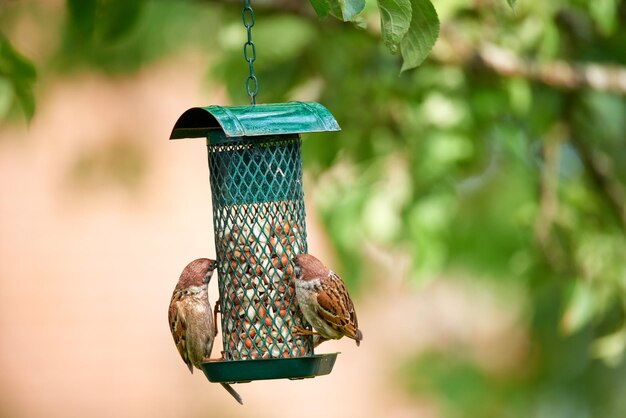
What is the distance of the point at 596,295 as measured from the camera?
670cm

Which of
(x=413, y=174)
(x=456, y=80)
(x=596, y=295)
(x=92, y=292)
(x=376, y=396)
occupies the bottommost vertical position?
(x=376, y=396)

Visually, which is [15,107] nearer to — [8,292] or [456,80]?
[456,80]

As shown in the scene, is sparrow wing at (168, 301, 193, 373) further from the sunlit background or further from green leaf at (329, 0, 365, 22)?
green leaf at (329, 0, 365, 22)

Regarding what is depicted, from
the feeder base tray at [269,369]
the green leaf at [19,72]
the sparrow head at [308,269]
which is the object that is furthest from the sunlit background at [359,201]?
the feeder base tray at [269,369]

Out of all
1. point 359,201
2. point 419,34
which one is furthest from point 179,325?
point 359,201

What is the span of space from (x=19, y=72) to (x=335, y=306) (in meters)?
1.62

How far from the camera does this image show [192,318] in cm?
427

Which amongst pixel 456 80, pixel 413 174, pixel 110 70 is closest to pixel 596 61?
pixel 456 80

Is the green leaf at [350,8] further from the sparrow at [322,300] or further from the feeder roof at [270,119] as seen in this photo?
the sparrow at [322,300]

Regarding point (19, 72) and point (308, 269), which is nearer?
point (308, 269)

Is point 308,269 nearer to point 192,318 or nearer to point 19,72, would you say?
point 192,318

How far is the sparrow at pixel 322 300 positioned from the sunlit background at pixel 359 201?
1180 millimetres

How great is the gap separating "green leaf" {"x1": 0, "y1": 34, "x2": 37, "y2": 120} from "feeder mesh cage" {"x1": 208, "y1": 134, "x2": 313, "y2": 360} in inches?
35.5

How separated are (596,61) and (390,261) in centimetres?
252
